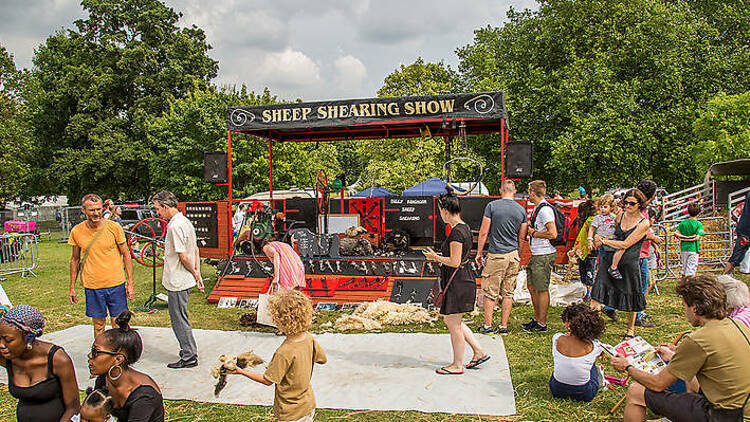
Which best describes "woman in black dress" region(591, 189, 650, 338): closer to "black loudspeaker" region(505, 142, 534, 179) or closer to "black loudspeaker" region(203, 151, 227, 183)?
"black loudspeaker" region(505, 142, 534, 179)

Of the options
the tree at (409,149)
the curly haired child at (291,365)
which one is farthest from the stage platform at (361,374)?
the tree at (409,149)

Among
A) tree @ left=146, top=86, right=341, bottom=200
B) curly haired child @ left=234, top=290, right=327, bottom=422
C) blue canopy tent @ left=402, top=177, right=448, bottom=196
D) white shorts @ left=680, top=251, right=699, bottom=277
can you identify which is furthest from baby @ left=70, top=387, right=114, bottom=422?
tree @ left=146, top=86, right=341, bottom=200

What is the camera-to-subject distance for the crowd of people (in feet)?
9.09

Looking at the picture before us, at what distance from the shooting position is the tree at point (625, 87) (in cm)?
1934

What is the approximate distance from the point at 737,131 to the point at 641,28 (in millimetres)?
5561

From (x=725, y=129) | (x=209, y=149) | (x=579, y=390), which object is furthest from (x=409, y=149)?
(x=579, y=390)

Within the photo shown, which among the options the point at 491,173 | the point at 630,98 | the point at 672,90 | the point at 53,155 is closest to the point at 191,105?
the point at 53,155

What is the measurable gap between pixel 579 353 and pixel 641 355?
75 cm

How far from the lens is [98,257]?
5246 millimetres

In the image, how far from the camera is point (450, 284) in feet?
16.0

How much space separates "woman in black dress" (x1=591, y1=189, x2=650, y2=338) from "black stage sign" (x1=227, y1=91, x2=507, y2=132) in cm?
312

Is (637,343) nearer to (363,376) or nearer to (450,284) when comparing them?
(450,284)

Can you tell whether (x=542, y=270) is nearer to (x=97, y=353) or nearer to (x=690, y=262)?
(x=690, y=262)

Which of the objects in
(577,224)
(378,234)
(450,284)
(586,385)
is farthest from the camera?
(378,234)
